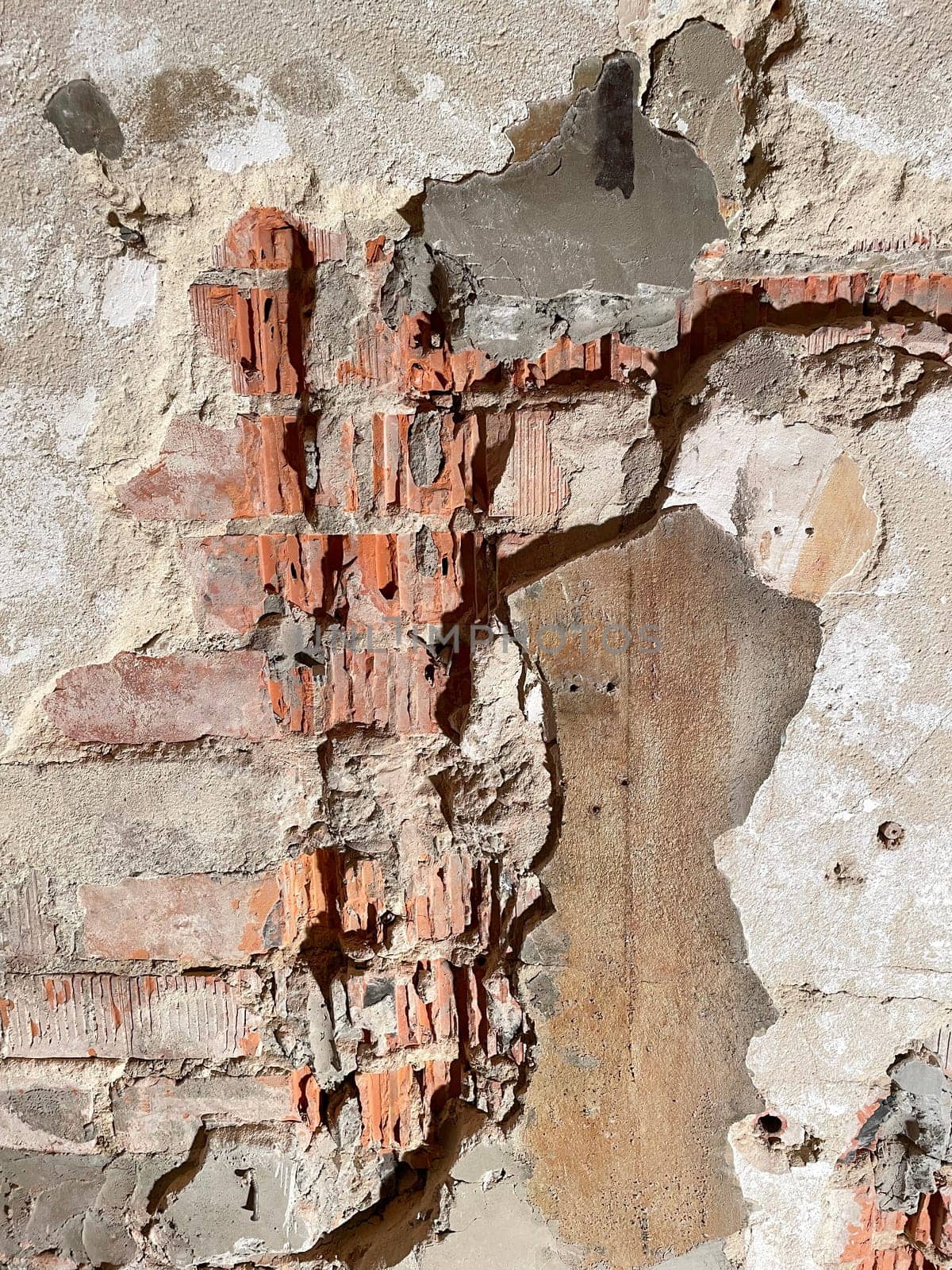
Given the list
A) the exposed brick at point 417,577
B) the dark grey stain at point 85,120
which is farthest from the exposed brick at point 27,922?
the dark grey stain at point 85,120

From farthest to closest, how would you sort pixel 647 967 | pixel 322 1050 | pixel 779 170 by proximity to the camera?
pixel 322 1050 < pixel 647 967 < pixel 779 170

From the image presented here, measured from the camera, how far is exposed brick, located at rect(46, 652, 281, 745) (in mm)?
1585

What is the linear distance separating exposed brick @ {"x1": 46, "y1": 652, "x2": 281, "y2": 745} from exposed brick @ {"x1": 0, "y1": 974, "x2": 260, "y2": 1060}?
0.48 meters

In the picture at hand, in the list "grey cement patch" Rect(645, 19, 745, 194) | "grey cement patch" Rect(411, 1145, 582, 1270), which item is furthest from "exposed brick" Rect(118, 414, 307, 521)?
"grey cement patch" Rect(411, 1145, 582, 1270)

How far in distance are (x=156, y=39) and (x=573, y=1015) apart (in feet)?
→ 5.61

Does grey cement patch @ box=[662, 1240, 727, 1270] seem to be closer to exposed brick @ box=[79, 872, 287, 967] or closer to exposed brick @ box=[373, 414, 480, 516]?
exposed brick @ box=[79, 872, 287, 967]

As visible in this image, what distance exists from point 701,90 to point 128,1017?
192 centimetres

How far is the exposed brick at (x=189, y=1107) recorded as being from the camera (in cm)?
170

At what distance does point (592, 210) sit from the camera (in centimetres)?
138

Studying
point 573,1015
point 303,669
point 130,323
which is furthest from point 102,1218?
point 130,323

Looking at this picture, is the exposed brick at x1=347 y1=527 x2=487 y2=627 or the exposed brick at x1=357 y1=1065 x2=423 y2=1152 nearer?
the exposed brick at x1=347 y1=527 x2=487 y2=627

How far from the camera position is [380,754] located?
1602 millimetres

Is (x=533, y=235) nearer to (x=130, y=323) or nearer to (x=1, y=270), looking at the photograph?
(x=130, y=323)

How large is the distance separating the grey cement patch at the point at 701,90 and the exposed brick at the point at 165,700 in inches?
44.4
